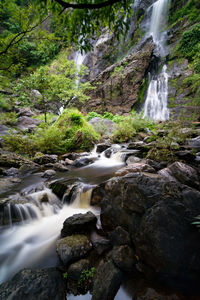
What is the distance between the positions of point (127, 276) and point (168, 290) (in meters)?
0.47

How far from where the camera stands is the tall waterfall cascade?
14.9 meters

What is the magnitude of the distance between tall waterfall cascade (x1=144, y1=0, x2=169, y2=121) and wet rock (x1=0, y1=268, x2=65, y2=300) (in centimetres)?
1523

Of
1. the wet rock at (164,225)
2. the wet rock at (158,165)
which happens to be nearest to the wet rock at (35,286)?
the wet rock at (164,225)

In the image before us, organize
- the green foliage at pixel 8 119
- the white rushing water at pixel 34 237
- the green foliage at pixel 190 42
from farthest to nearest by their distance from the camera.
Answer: the green foliage at pixel 190 42 → the green foliage at pixel 8 119 → the white rushing water at pixel 34 237

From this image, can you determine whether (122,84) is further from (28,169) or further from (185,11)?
(28,169)

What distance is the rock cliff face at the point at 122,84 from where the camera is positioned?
672 inches

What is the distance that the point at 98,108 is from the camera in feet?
63.0

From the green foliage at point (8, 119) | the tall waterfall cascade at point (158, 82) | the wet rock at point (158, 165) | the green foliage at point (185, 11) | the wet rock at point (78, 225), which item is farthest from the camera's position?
the green foliage at point (185, 11)

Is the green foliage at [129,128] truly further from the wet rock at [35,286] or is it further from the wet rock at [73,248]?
the wet rock at [35,286]

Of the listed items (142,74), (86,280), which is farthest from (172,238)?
(142,74)

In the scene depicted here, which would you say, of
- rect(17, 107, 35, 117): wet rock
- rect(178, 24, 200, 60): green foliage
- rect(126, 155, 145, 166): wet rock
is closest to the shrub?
rect(126, 155, 145, 166): wet rock

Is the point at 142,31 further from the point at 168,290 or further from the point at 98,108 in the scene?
the point at 168,290

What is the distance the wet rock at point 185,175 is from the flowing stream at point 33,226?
6.71 ft

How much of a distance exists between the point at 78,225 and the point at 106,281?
93 centimetres
